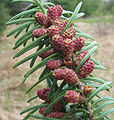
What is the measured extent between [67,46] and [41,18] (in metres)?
0.09

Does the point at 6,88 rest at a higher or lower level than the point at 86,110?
Answer: lower

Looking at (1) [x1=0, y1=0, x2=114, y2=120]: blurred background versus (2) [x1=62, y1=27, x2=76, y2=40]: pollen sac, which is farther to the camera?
(1) [x1=0, y1=0, x2=114, y2=120]: blurred background

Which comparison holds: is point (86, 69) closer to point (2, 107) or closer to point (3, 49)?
point (2, 107)

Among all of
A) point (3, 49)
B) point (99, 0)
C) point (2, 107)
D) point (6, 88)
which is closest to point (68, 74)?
point (2, 107)

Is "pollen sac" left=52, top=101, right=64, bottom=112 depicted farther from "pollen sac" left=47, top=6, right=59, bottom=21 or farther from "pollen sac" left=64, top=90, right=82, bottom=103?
"pollen sac" left=47, top=6, right=59, bottom=21

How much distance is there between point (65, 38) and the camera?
32cm

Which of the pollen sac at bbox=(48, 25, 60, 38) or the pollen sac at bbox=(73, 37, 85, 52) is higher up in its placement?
the pollen sac at bbox=(48, 25, 60, 38)

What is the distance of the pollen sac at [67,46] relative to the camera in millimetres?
301

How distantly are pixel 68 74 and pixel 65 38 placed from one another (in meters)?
0.07

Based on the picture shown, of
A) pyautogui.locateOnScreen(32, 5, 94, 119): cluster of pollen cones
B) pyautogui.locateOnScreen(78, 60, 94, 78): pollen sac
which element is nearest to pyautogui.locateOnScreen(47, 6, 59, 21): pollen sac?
pyautogui.locateOnScreen(32, 5, 94, 119): cluster of pollen cones

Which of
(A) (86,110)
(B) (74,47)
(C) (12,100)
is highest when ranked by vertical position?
(B) (74,47)

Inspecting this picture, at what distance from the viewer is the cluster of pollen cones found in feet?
0.95

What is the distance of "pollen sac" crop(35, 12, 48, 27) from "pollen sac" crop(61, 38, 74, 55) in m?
0.07

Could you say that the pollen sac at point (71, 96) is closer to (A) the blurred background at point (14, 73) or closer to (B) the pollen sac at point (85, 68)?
(B) the pollen sac at point (85, 68)
